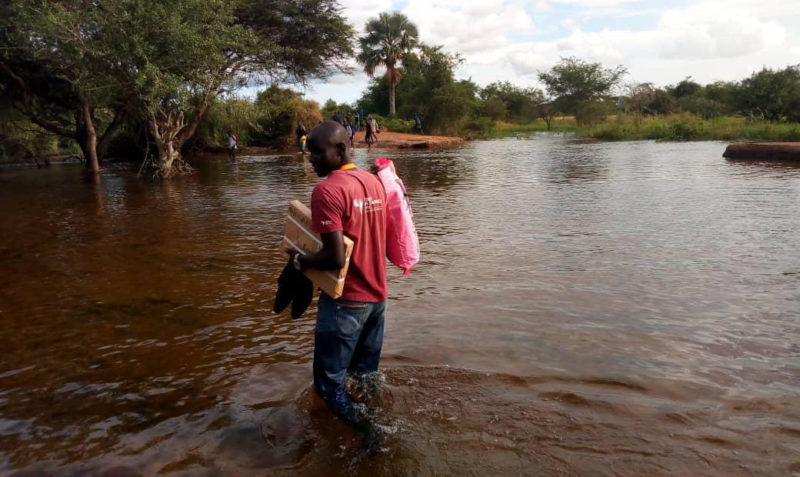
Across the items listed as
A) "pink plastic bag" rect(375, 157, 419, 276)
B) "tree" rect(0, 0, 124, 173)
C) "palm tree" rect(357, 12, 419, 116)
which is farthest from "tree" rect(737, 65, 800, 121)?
"pink plastic bag" rect(375, 157, 419, 276)

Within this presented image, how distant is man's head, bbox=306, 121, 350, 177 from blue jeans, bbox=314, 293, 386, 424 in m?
0.70

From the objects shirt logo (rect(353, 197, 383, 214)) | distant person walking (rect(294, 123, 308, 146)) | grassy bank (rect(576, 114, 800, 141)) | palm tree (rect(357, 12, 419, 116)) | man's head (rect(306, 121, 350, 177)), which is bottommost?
shirt logo (rect(353, 197, 383, 214))

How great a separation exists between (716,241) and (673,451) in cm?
574

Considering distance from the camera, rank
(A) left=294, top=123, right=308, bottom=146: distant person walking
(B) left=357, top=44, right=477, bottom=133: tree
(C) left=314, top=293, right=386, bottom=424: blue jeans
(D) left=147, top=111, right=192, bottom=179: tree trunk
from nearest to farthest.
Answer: (C) left=314, top=293, right=386, bottom=424: blue jeans
(D) left=147, top=111, right=192, bottom=179: tree trunk
(A) left=294, top=123, right=308, bottom=146: distant person walking
(B) left=357, top=44, right=477, bottom=133: tree

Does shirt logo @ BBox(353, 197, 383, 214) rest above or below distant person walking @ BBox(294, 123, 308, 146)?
below

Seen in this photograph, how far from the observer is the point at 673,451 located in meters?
3.15

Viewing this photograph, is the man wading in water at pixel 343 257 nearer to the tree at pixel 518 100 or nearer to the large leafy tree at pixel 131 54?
the large leafy tree at pixel 131 54

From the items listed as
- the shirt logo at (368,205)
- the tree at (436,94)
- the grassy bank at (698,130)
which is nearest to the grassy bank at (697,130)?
the grassy bank at (698,130)

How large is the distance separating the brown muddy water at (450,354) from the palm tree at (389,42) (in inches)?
1751

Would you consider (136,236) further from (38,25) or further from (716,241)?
(38,25)

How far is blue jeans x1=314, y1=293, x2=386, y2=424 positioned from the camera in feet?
10.3

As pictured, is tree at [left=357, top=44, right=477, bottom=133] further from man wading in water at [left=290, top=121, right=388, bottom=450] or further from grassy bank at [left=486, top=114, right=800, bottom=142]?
man wading in water at [left=290, top=121, right=388, bottom=450]

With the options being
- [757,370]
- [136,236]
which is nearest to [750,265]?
[757,370]

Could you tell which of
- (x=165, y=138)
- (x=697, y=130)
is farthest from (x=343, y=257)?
(x=697, y=130)
